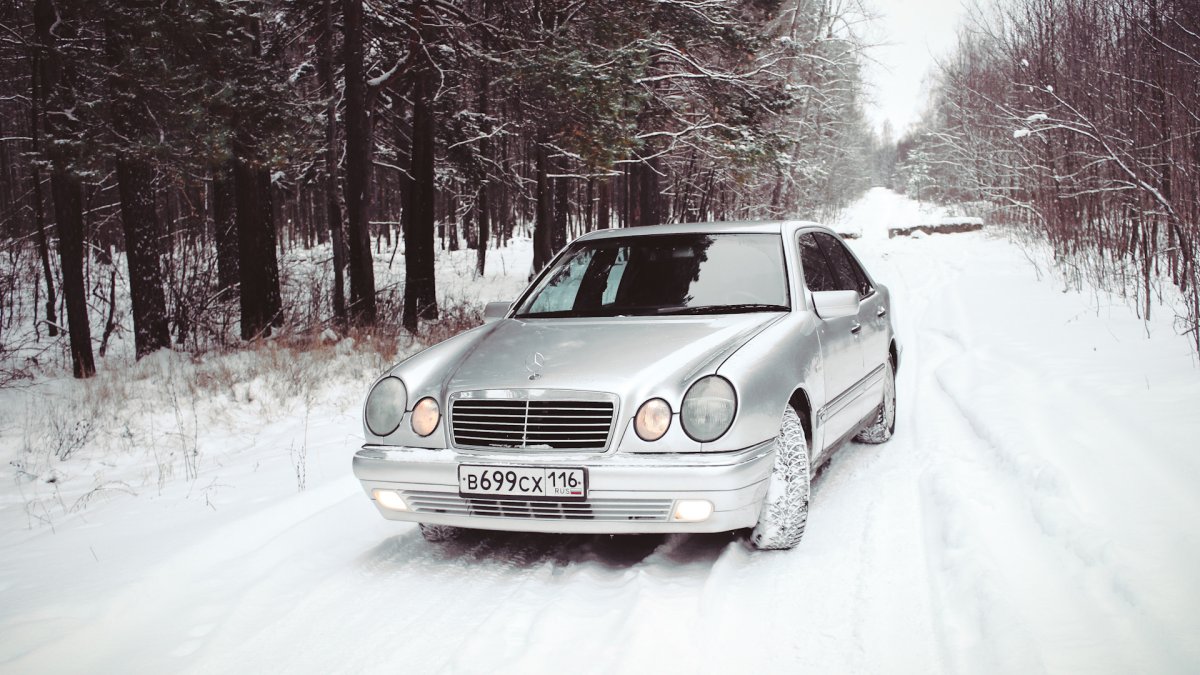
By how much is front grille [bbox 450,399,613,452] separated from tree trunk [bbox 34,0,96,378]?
9.20 m

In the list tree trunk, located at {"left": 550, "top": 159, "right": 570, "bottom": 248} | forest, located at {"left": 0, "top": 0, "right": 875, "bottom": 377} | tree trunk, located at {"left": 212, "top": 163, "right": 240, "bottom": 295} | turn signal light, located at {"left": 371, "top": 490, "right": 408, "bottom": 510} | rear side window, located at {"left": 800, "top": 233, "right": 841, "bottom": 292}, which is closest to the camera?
turn signal light, located at {"left": 371, "top": 490, "right": 408, "bottom": 510}

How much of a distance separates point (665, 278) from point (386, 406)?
5.75 ft

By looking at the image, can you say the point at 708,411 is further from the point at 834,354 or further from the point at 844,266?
the point at 844,266

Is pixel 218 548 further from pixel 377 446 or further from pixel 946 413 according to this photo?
pixel 946 413

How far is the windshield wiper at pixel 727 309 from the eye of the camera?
443 cm

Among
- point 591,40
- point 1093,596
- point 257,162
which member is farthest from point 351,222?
point 1093,596

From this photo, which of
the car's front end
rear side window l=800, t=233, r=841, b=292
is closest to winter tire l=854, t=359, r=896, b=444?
rear side window l=800, t=233, r=841, b=292

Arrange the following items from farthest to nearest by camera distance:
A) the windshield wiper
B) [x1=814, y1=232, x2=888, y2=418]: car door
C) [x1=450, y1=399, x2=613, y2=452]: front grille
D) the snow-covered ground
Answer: [x1=814, y1=232, x2=888, y2=418]: car door < the windshield wiper < [x1=450, y1=399, x2=613, y2=452]: front grille < the snow-covered ground

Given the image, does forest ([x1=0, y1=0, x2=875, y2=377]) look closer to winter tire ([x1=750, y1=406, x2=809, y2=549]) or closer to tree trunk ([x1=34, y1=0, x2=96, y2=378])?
tree trunk ([x1=34, y1=0, x2=96, y2=378])

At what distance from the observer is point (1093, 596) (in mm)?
3061

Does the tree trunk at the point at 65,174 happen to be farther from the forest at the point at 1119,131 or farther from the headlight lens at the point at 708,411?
the forest at the point at 1119,131

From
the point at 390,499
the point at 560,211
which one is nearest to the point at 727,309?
the point at 390,499

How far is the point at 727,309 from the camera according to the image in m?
4.45

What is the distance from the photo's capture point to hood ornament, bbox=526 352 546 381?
3670 millimetres
